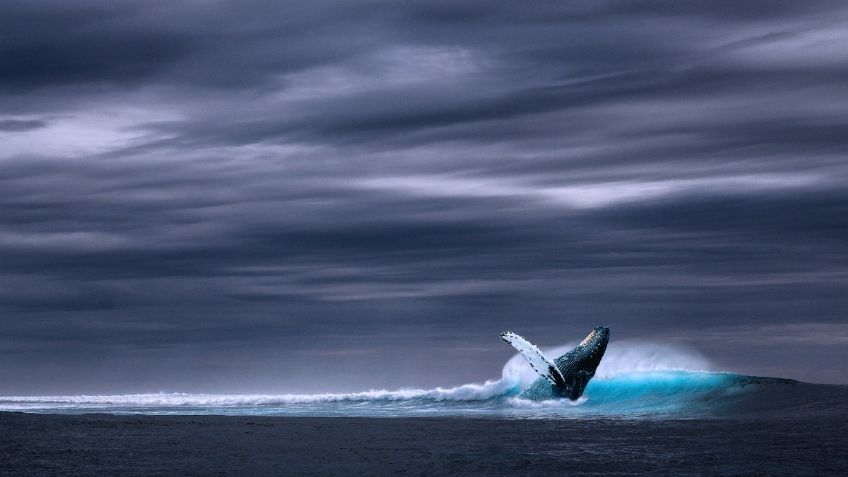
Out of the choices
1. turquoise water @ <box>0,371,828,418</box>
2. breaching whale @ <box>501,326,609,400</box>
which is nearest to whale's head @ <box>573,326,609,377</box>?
breaching whale @ <box>501,326,609,400</box>

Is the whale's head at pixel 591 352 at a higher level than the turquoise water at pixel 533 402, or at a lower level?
higher

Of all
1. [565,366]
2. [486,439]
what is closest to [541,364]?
[565,366]

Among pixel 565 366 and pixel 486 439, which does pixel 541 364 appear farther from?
pixel 486 439

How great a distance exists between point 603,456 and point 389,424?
12.2 metres

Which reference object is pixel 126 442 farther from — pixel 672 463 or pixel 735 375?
pixel 735 375

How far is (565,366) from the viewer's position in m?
44.8

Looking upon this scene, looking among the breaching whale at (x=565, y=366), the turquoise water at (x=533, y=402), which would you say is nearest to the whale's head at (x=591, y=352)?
the breaching whale at (x=565, y=366)

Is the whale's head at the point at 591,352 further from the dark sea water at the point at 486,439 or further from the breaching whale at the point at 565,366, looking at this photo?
the dark sea water at the point at 486,439

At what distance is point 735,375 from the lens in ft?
151

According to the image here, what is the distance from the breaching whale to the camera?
44.2 meters

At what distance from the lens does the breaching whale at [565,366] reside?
44.2m

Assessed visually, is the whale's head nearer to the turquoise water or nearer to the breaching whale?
the breaching whale

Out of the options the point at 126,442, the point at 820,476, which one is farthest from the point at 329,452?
the point at 820,476

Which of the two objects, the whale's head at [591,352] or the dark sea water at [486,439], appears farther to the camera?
the whale's head at [591,352]
